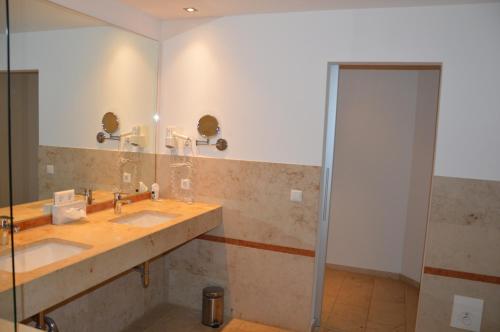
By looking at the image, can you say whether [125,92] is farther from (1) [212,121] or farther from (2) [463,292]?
(2) [463,292]

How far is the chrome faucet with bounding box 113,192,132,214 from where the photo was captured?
2.78 metres

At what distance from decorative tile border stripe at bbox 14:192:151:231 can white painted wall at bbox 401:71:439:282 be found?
2.79 meters

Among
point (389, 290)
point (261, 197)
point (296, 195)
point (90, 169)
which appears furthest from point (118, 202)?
point (389, 290)

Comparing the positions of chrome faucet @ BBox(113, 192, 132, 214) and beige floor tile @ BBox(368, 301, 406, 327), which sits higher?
chrome faucet @ BBox(113, 192, 132, 214)

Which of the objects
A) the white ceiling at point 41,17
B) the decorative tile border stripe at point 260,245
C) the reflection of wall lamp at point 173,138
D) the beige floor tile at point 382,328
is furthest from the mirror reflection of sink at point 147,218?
the beige floor tile at point 382,328

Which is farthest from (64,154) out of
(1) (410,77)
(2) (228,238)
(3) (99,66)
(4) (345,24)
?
(1) (410,77)

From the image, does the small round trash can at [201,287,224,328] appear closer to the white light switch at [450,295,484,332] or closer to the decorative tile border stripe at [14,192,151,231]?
the decorative tile border stripe at [14,192,151,231]

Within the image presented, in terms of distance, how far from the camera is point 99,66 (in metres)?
2.81

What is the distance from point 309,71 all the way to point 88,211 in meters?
1.96

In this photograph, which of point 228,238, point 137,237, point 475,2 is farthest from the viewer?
point 228,238

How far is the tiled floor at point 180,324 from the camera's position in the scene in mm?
3025

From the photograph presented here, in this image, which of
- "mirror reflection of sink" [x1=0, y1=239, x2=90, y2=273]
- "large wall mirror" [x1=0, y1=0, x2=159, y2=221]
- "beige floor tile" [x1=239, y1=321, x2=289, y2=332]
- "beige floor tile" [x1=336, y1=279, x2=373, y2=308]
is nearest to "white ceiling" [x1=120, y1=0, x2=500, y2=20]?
"large wall mirror" [x1=0, y1=0, x2=159, y2=221]

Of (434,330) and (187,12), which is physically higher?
(187,12)

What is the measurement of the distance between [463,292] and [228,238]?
1.80 meters
